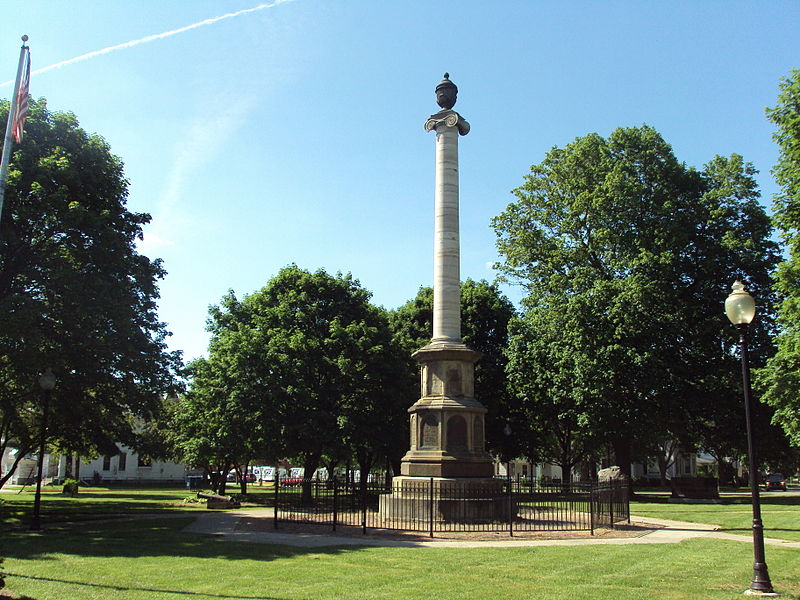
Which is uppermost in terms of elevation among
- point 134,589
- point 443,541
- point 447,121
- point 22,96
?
point 447,121

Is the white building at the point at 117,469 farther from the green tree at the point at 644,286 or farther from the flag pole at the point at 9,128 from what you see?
the flag pole at the point at 9,128

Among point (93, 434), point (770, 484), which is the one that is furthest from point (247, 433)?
point (770, 484)

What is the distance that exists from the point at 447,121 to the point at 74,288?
1494 cm

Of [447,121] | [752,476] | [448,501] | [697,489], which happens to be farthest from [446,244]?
[697,489]

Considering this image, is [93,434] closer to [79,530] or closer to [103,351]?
[103,351]

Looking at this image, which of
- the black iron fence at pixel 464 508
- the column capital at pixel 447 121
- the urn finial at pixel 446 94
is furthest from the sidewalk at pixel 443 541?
the urn finial at pixel 446 94

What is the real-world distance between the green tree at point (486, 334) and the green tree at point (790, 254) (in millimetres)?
20255

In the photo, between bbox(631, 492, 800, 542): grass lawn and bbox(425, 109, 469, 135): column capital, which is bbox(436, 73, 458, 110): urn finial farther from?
bbox(631, 492, 800, 542): grass lawn

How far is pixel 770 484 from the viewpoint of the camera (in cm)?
6681

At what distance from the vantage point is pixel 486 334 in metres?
45.0

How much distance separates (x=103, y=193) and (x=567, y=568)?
818 inches

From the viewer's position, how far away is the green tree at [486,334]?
4316 cm

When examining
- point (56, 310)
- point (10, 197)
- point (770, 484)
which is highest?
point (10, 197)

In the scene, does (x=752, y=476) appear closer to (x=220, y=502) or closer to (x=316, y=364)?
(x=316, y=364)
